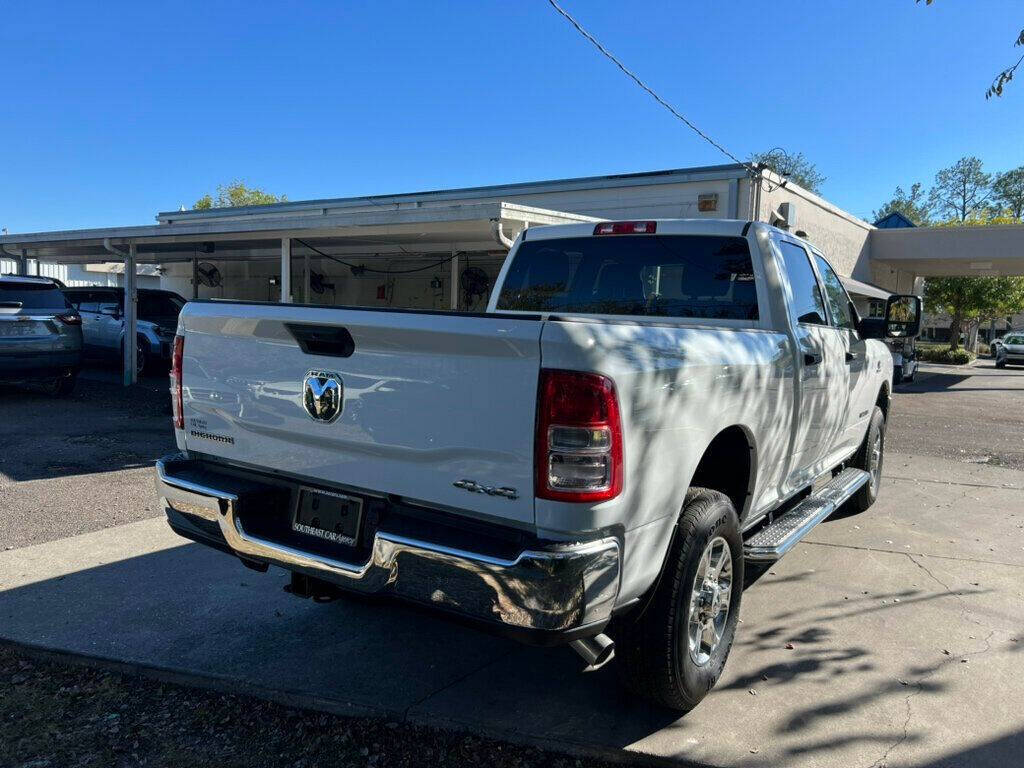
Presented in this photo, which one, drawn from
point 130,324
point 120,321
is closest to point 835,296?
point 130,324

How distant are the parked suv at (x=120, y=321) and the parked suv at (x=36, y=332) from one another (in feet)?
9.65

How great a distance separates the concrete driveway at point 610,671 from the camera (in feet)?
9.87

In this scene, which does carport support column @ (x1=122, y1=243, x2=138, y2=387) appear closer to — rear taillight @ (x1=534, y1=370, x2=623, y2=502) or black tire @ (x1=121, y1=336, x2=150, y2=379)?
black tire @ (x1=121, y1=336, x2=150, y2=379)

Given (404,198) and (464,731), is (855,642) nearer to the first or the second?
(464,731)

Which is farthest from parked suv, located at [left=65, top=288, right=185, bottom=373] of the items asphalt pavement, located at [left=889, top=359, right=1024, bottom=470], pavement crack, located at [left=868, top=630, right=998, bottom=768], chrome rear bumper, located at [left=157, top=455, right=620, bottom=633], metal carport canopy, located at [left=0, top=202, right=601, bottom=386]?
pavement crack, located at [left=868, top=630, right=998, bottom=768]

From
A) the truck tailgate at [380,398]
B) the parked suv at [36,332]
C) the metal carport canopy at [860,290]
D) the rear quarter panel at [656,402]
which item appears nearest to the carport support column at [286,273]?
the parked suv at [36,332]

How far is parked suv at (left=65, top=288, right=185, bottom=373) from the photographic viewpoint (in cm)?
1440

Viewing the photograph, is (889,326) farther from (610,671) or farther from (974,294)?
(974,294)

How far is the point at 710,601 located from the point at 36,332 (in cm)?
1087

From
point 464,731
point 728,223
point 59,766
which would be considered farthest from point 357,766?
point 728,223

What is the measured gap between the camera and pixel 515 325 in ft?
7.70

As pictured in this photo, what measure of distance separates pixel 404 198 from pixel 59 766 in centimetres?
1421

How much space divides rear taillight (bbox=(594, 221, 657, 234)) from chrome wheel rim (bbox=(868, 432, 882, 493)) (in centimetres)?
347

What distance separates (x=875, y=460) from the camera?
21.9 feet
